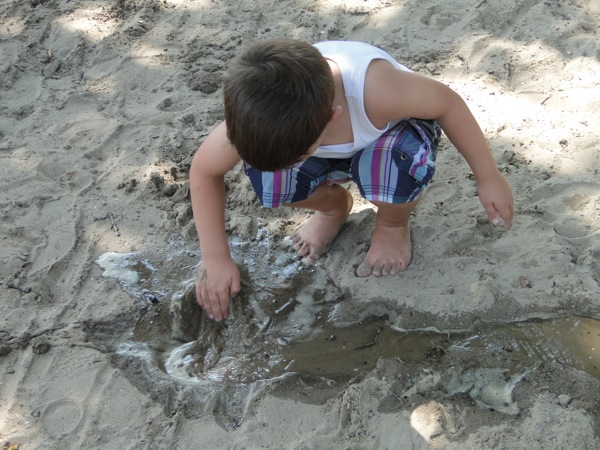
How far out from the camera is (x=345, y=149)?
2209 mm

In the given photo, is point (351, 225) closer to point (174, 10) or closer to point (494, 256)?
point (494, 256)

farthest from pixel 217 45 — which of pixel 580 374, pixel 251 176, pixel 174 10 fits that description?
pixel 580 374

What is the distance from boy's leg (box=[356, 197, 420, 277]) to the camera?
248 centimetres

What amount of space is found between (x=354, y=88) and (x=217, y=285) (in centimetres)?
76

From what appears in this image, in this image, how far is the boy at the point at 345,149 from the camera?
5.91 ft

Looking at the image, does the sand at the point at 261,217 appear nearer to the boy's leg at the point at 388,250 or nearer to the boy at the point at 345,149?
the boy's leg at the point at 388,250

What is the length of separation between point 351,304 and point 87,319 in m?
0.88

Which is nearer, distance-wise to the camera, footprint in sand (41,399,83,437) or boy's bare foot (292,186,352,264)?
footprint in sand (41,399,83,437)

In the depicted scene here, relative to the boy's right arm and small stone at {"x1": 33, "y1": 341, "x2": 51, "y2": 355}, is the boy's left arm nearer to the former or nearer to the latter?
the boy's right arm

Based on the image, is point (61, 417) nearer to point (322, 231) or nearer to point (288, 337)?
point (288, 337)

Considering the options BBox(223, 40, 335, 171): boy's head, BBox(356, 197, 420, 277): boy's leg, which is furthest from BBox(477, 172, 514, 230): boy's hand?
BBox(223, 40, 335, 171): boy's head

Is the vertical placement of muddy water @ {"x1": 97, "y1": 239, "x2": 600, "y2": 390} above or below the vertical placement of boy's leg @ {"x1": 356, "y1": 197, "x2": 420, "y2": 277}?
below

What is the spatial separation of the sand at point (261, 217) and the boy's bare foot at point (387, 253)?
44 millimetres

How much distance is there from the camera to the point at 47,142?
10.4 feet
